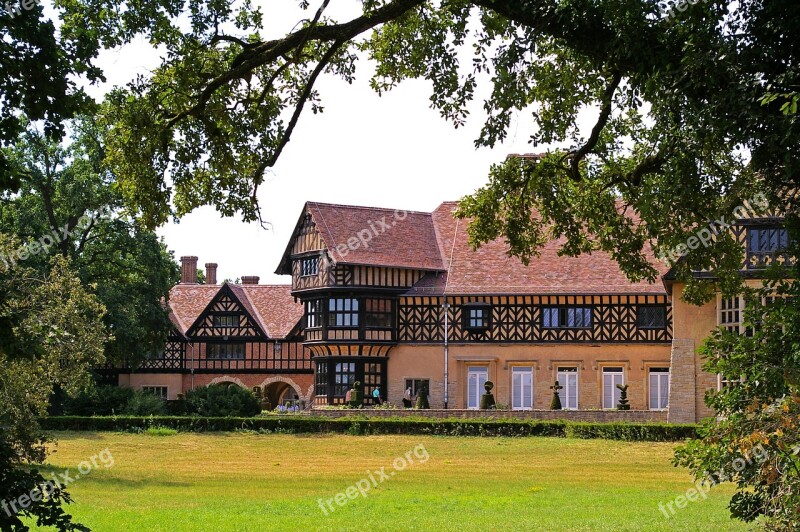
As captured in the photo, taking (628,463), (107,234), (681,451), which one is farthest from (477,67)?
(107,234)

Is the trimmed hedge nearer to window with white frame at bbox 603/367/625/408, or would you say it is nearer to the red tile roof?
window with white frame at bbox 603/367/625/408

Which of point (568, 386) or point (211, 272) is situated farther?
point (211, 272)

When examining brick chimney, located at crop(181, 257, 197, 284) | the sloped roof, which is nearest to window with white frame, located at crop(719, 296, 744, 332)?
the sloped roof

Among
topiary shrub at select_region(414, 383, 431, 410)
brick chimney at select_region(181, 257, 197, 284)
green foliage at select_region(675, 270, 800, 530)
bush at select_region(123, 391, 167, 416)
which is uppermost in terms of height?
brick chimney at select_region(181, 257, 197, 284)

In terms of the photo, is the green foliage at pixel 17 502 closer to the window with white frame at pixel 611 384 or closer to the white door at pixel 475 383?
the window with white frame at pixel 611 384

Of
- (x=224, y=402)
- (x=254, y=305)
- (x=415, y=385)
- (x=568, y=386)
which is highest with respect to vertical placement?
(x=254, y=305)

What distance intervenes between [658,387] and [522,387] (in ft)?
18.0

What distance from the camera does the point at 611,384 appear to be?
45.5 meters

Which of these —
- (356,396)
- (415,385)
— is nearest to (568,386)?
(415,385)

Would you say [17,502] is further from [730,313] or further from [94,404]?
[94,404]

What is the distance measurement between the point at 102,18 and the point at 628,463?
19064 mm

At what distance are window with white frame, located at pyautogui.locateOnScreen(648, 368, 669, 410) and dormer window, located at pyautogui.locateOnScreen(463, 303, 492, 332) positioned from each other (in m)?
7.04

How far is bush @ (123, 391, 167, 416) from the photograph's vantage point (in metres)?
44.3

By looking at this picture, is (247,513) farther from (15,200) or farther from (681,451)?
(15,200)
